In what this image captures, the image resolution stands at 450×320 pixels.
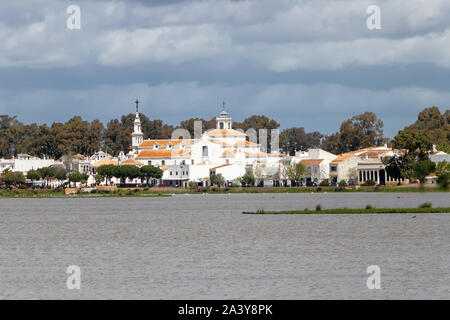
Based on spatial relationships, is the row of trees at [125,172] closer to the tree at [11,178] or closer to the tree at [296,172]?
the tree at [11,178]

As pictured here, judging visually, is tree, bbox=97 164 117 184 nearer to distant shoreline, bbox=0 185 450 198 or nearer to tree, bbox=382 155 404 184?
distant shoreline, bbox=0 185 450 198

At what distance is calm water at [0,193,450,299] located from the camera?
101ft

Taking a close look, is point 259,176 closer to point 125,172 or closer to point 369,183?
point 125,172

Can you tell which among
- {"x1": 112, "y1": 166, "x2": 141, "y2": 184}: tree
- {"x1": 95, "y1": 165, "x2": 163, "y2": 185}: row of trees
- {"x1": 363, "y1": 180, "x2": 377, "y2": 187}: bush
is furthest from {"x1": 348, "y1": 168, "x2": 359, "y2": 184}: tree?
{"x1": 112, "y1": 166, "x2": 141, "y2": 184}: tree

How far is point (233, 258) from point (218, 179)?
14751cm

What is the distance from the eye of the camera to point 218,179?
188 metres

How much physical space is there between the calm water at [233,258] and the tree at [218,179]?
393 feet

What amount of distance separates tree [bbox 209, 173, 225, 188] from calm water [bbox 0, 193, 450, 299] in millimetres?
119679

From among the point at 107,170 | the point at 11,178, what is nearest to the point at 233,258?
the point at 11,178

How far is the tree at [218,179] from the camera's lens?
188175mm
